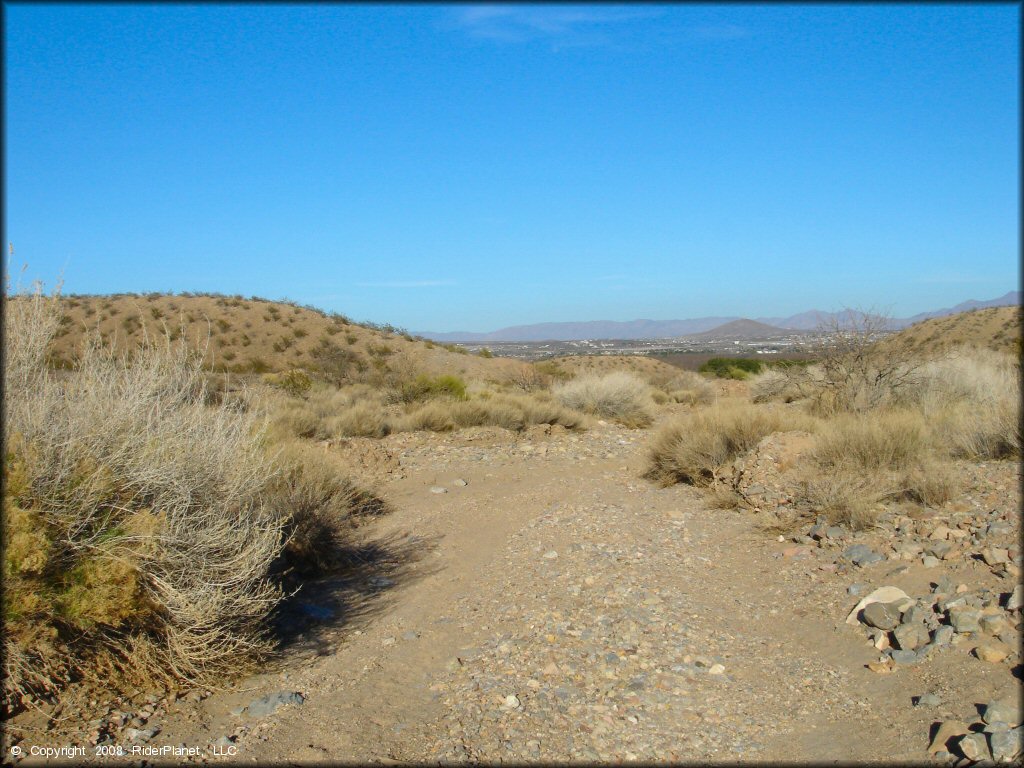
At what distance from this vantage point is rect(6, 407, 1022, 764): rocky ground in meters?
3.84

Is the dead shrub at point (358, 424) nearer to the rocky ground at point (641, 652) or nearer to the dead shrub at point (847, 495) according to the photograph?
the rocky ground at point (641, 652)

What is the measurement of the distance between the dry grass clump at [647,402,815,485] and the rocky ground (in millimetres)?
1472

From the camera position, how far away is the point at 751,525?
7941 millimetres

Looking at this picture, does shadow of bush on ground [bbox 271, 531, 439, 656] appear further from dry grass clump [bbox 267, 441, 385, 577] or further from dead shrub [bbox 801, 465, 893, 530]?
dead shrub [bbox 801, 465, 893, 530]

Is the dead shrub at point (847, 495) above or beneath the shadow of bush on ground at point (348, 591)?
above

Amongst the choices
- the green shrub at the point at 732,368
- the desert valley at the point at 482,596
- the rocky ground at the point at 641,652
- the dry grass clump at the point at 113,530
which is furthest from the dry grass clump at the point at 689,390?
the dry grass clump at the point at 113,530

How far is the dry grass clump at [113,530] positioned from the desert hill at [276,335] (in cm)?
2149

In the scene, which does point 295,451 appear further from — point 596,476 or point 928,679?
point 928,679

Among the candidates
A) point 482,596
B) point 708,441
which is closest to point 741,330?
point 708,441

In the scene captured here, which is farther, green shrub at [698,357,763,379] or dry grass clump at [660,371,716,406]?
green shrub at [698,357,763,379]

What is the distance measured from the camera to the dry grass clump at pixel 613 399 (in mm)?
17312

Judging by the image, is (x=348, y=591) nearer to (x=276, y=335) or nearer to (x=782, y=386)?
(x=782, y=386)

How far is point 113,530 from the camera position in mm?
4176

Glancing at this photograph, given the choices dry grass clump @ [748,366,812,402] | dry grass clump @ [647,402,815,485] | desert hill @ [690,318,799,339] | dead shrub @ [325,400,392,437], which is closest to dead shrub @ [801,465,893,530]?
dry grass clump @ [647,402,815,485]
